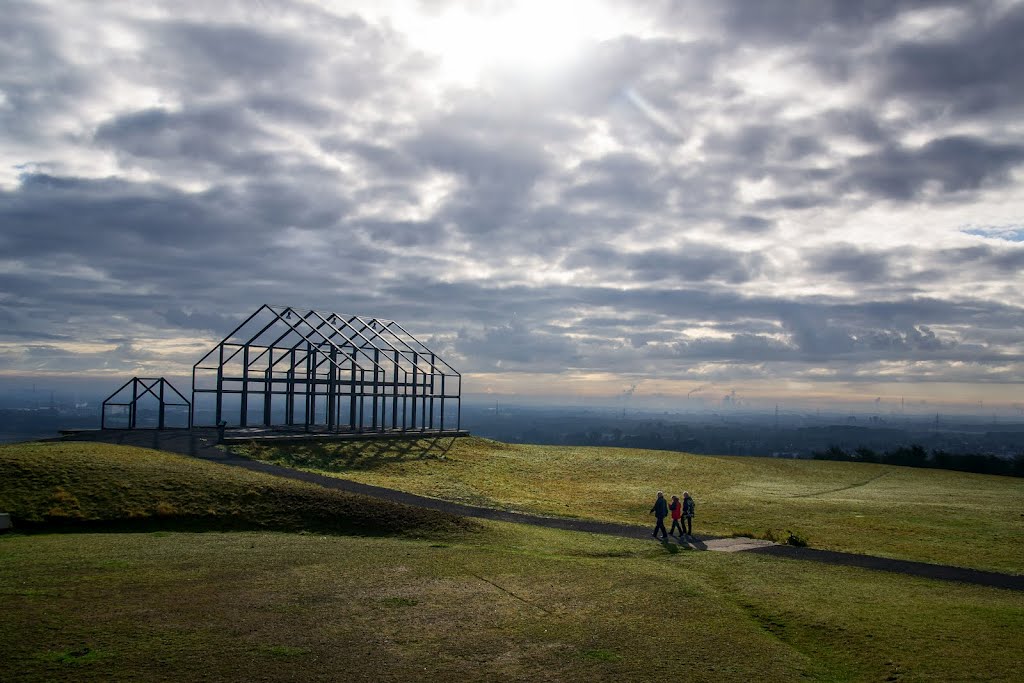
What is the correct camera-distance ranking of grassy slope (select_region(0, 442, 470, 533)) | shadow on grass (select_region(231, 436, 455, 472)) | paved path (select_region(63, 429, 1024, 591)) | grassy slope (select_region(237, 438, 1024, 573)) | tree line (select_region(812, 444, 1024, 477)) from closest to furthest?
paved path (select_region(63, 429, 1024, 591))
grassy slope (select_region(0, 442, 470, 533))
grassy slope (select_region(237, 438, 1024, 573))
shadow on grass (select_region(231, 436, 455, 472))
tree line (select_region(812, 444, 1024, 477))

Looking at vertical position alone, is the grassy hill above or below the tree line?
above

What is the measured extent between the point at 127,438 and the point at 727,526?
33859 mm

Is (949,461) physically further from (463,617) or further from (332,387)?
(463,617)

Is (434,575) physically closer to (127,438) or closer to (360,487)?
(360,487)

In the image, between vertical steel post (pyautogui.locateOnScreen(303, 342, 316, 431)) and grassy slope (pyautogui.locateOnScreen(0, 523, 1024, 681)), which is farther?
vertical steel post (pyautogui.locateOnScreen(303, 342, 316, 431))

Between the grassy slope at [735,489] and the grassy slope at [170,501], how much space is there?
23.8 ft

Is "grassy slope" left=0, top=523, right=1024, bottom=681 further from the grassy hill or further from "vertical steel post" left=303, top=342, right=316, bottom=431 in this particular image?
"vertical steel post" left=303, top=342, right=316, bottom=431

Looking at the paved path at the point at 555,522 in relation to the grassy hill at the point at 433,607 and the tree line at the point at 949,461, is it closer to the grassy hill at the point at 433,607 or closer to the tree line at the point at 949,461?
the grassy hill at the point at 433,607

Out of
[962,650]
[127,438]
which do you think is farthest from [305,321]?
[962,650]

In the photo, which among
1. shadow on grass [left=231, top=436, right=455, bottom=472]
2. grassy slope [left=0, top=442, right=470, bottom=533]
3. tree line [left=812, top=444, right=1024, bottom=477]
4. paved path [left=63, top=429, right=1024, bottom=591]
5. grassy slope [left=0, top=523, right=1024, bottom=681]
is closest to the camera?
grassy slope [left=0, top=523, right=1024, bottom=681]

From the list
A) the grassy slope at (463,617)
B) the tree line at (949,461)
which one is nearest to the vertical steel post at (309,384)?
the grassy slope at (463,617)

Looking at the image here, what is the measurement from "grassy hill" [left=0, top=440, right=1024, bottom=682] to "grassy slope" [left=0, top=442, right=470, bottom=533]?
0.10 m

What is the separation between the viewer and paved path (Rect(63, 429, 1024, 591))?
69.8ft

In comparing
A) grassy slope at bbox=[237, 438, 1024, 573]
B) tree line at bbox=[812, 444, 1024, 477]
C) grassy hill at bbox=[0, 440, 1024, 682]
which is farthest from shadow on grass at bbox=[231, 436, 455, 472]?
tree line at bbox=[812, 444, 1024, 477]
